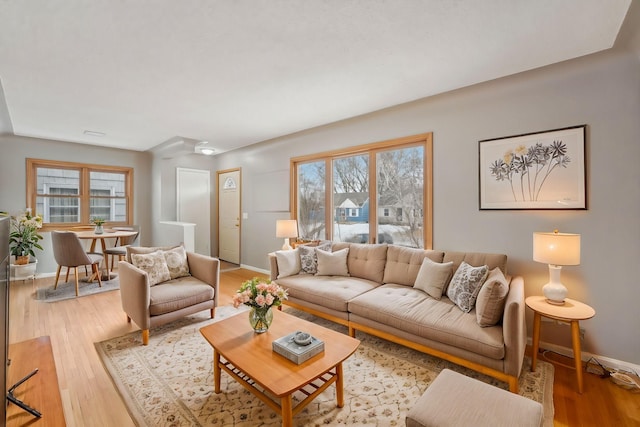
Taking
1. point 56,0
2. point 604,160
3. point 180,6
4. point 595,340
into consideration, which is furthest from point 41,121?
point 595,340

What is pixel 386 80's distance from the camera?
278 centimetres

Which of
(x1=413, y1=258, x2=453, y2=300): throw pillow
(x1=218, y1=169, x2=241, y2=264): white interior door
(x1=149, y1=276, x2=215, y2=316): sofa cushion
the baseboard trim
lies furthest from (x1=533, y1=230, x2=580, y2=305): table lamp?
(x1=218, y1=169, x2=241, y2=264): white interior door

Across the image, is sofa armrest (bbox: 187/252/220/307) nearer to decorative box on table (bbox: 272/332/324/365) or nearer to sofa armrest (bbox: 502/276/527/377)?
decorative box on table (bbox: 272/332/324/365)

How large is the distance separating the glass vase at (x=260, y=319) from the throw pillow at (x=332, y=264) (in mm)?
1437

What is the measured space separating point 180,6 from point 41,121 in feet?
12.4

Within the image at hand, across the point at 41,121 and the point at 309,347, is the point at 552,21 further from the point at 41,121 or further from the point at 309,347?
the point at 41,121

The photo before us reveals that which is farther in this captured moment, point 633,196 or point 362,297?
point 362,297

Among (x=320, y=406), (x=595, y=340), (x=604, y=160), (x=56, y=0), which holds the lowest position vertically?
(x=320, y=406)

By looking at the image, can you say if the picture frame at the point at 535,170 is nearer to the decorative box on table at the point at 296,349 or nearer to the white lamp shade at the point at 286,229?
the decorative box on table at the point at 296,349

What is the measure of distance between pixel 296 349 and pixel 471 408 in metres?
0.95

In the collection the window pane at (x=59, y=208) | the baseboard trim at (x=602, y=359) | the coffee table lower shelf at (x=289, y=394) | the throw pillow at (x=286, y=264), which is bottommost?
the baseboard trim at (x=602, y=359)

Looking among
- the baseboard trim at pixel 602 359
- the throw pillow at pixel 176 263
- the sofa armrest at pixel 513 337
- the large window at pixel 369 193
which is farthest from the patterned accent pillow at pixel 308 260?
the baseboard trim at pixel 602 359

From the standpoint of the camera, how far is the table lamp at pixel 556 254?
215 cm

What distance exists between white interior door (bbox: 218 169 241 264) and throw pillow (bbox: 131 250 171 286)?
280cm
